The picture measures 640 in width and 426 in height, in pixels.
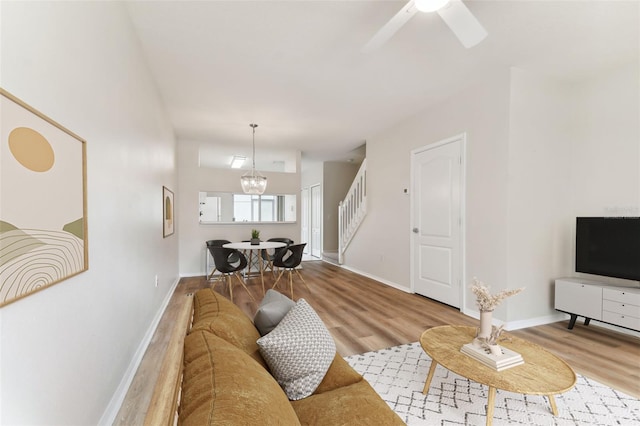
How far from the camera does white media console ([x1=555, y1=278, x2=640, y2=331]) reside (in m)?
2.62

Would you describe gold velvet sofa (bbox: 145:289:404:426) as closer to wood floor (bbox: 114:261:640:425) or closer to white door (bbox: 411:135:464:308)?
wood floor (bbox: 114:261:640:425)

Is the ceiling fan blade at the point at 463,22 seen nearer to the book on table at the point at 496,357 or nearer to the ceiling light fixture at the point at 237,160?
the book on table at the point at 496,357

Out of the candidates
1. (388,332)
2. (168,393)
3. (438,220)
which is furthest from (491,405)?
(438,220)

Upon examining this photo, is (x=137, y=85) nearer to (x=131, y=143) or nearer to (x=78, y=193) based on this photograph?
(x=131, y=143)

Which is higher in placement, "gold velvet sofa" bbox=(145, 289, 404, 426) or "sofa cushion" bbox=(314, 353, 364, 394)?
"gold velvet sofa" bbox=(145, 289, 404, 426)

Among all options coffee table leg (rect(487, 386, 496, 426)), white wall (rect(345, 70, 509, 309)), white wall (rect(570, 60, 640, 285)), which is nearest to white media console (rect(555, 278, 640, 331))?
white wall (rect(570, 60, 640, 285))

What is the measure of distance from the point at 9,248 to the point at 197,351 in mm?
680

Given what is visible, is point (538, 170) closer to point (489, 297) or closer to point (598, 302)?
point (598, 302)

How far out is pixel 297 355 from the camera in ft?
3.91

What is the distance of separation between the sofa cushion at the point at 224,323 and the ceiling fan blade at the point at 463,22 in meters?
2.05

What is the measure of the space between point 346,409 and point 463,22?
7.21 ft

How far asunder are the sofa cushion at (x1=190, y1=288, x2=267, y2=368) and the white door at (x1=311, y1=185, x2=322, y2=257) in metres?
6.69

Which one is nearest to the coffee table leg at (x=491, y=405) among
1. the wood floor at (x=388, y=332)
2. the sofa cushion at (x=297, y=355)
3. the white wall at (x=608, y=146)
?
the sofa cushion at (x=297, y=355)

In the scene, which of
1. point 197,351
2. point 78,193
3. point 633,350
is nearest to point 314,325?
point 197,351
